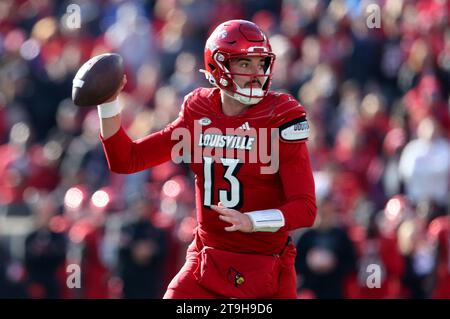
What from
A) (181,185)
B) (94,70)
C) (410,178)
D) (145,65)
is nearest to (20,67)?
(145,65)

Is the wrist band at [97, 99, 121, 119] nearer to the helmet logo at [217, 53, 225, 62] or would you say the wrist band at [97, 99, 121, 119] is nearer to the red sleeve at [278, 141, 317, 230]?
the helmet logo at [217, 53, 225, 62]

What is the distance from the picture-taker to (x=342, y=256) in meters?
10.1

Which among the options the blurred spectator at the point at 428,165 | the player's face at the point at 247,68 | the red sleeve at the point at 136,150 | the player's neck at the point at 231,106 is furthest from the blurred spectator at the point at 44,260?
the player's face at the point at 247,68

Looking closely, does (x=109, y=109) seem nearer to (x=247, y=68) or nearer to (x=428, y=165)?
(x=247, y=68)

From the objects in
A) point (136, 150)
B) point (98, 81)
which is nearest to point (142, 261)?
point (136, 150)

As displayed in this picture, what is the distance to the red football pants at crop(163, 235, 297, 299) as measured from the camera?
620 cm

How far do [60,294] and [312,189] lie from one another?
5.22 m

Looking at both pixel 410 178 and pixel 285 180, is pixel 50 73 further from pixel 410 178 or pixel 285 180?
pixel 285 180

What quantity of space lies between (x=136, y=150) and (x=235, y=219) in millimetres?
850

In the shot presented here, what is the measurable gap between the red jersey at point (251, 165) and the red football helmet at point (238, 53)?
0.09 m

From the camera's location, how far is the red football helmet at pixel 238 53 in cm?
623

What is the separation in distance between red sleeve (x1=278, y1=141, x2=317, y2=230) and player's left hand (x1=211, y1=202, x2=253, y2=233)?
0.21 metres

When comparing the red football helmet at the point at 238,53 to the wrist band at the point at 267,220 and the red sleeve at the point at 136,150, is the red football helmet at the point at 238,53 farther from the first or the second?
the wrist band at the point at 267,220

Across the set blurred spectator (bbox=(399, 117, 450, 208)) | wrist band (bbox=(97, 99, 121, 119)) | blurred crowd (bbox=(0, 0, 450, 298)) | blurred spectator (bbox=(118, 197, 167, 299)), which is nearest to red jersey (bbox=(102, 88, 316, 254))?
wrist band (bbox=(97, 99, 121, 119))
